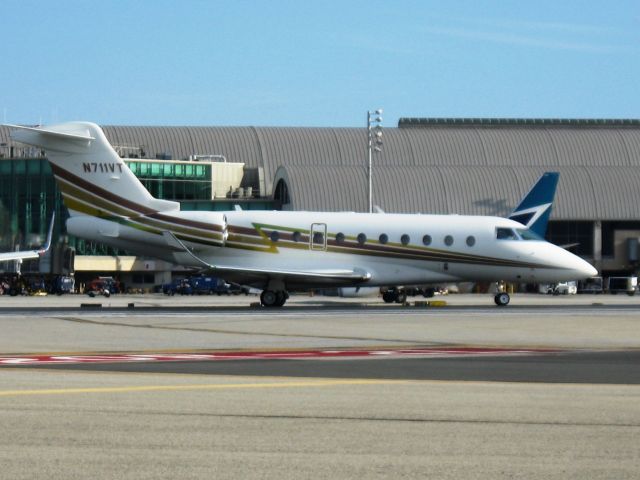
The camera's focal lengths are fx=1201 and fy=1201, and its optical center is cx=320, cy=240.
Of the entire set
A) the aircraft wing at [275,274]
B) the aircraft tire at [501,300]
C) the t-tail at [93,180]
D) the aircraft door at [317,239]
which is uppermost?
the t-tail at [93,180]

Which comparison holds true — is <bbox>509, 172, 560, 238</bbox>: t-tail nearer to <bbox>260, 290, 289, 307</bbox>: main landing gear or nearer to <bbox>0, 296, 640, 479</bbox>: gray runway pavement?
<bbox>260, 290, 289, 307</bbox>: main landing gear

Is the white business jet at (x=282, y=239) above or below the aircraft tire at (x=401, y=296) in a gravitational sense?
above

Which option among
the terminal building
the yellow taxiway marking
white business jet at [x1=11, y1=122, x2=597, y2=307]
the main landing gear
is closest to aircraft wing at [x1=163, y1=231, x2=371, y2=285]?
white business jet at [x1=11, y1=122, x2=597, y2=307]

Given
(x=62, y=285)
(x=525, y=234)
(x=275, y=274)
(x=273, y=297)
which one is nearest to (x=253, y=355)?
(x=275, y=274)

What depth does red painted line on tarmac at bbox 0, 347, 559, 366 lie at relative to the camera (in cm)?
2269

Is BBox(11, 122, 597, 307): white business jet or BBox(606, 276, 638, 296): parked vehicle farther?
BBox(606, 276, 638, 296): parked vehicle

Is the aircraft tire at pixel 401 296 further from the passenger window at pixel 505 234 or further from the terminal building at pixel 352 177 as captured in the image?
the terminal building at pixel 352 177

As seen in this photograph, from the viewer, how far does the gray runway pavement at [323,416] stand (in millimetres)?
10969

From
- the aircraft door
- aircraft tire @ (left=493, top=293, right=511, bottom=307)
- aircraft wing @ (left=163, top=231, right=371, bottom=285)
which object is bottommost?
aircraft tire @ (left=493, top=293, right=511, bottom=307)

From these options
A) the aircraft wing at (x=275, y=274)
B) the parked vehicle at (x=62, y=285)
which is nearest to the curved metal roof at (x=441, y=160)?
the parked vehicle at (x=62, y=285)

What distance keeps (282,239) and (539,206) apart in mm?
35910

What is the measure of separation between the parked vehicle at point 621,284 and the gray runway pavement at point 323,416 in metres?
66.2

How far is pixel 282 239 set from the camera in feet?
161

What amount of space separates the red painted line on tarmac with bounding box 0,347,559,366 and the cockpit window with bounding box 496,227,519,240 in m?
23.6
